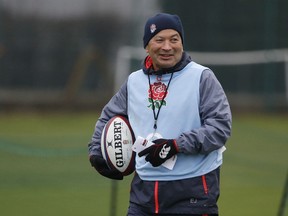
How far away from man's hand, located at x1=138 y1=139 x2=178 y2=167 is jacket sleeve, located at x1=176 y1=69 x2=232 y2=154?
38mm

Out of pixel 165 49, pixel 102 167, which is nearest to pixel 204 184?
pixel 102 167

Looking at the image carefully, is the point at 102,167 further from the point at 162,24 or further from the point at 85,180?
the point at 85,180

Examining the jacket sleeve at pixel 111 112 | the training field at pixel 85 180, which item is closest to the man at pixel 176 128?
the jacket sleeve at pixel 111 112

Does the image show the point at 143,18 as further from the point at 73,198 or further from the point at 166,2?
the point at 73,198

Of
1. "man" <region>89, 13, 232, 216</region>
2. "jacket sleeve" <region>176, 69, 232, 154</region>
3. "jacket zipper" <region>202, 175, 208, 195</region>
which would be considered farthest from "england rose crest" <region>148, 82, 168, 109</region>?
"jacket zipper" <region>202, 175, 208, 195</region>

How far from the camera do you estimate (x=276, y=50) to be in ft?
64.2

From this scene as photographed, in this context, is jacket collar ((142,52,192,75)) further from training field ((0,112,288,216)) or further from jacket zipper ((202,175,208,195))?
training field ((0,112,288,216))

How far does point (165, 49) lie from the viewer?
15.9ft

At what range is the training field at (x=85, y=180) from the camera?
28.2 feet

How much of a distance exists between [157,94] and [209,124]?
0.36 m

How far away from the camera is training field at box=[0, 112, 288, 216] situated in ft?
28.2

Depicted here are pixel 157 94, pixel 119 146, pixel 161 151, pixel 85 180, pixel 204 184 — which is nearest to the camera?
pixel 161 151

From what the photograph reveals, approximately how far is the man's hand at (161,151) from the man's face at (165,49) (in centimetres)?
46

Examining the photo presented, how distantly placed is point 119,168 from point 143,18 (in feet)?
48.8
